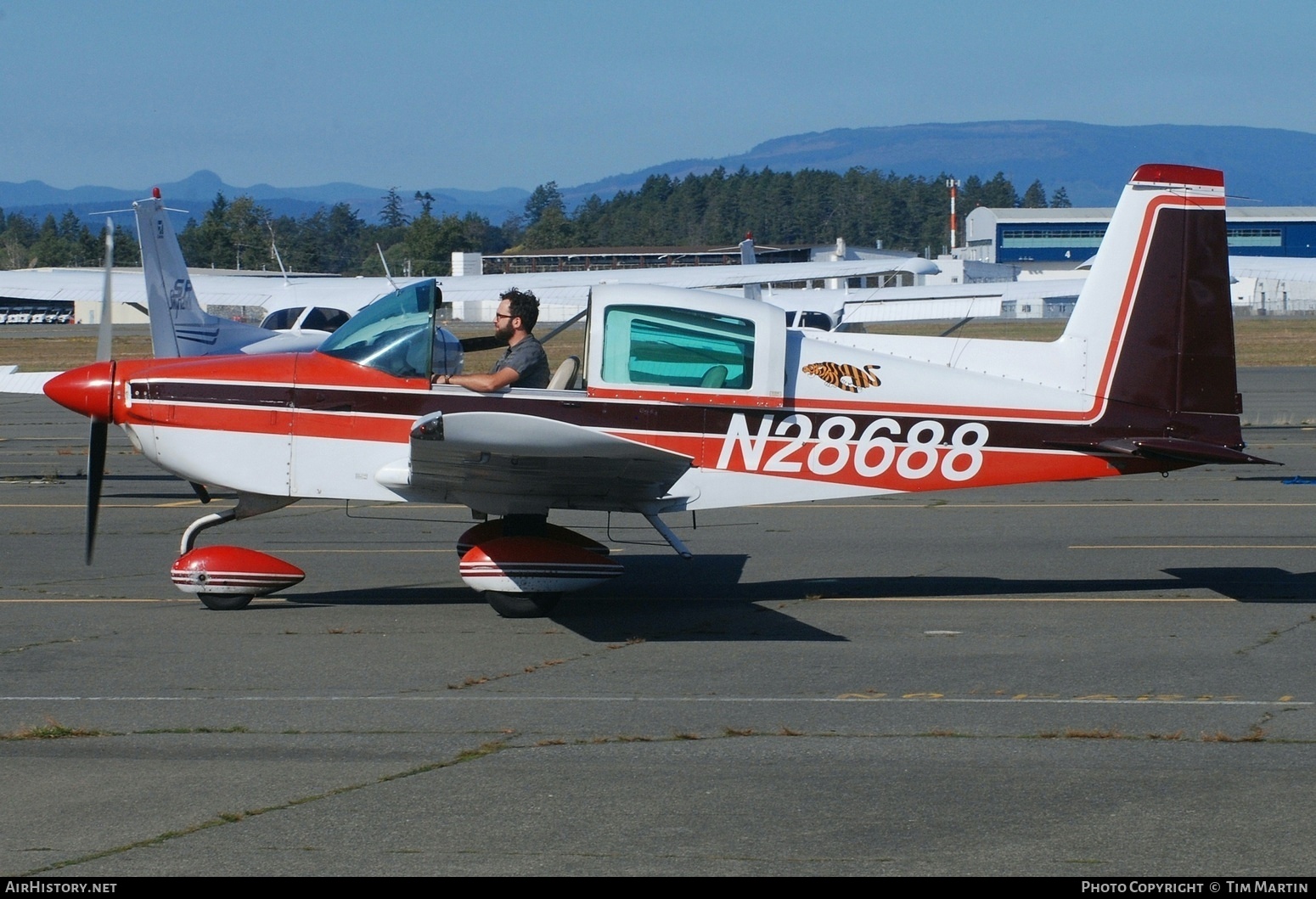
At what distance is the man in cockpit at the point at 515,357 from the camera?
8.37 m

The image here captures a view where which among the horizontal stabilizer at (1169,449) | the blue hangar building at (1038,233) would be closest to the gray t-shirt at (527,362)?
the horizontal stabilizer at (1169,449)

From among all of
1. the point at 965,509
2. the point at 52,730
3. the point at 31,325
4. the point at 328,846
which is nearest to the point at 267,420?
the point at 52,730

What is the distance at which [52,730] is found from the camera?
591 cm

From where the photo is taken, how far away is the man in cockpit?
329 inches

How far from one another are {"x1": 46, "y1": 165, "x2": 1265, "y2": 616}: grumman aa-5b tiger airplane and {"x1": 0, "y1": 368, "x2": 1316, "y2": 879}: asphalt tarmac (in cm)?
76

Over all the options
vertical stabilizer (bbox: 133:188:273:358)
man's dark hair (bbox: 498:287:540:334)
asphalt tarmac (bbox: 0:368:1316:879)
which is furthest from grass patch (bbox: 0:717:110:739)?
vertical stabilizer (bbox: 133:188:273:358)

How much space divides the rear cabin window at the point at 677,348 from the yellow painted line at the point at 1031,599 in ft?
5.66

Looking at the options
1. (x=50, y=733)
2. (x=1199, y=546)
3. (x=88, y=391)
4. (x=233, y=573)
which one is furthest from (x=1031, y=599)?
(x=88, y=391)

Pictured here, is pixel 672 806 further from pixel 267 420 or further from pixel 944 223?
pixel 944 223

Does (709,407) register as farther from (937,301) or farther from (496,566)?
(937,301)

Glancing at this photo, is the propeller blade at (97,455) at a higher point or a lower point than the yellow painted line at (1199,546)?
higher

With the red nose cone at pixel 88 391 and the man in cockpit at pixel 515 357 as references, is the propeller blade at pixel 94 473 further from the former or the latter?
the man in cockpit at pixel 515 357

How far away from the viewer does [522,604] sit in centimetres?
843

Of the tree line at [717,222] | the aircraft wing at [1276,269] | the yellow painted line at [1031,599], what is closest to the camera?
the yellow painted line at [1031,599]
